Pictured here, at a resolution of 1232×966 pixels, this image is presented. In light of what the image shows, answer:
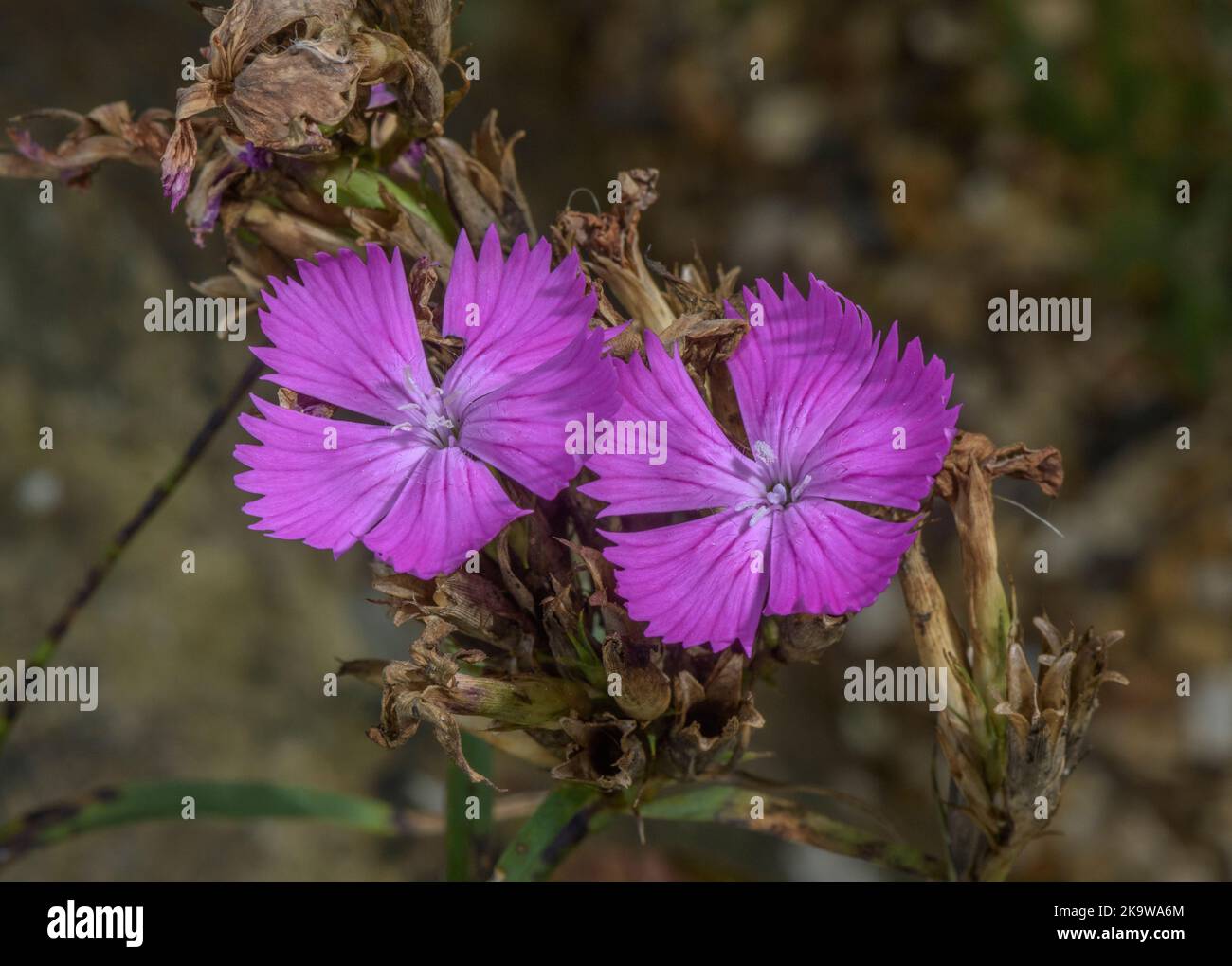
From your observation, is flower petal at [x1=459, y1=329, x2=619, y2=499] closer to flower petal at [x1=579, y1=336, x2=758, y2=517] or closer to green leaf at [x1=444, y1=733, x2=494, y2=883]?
flower petal at [x1=579, y1=336, x2=758, y2=517]

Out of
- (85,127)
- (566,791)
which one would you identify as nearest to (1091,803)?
(566,791)

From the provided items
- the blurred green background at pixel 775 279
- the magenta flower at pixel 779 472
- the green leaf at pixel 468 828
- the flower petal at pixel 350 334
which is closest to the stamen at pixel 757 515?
the magenta flower at pixel 779 472

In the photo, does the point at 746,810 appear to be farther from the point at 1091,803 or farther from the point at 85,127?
the point at 1091,803

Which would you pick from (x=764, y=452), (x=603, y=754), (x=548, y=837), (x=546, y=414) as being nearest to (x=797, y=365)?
(x=764, y=452)

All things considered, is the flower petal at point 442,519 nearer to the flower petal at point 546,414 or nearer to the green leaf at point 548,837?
the flower petal at point 546,414

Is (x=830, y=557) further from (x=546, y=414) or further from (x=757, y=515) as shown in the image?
(x=546, y=414)

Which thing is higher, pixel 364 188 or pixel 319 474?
pixel 364 188

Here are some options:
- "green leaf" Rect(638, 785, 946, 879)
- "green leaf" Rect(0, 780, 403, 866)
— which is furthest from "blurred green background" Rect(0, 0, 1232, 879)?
"green leaf" Rect(0, 780, 403, 866)
